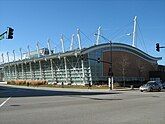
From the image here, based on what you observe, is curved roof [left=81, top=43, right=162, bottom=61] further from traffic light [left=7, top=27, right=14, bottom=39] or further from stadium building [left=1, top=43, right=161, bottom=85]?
traffic light [left=7, top=27, right=14, bottom=39]

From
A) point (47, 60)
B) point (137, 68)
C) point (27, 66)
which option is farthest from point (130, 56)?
point (27, 66)

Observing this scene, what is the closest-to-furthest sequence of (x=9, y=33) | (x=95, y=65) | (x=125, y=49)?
(x=9, y=33)
(x=95, y=65)
(x=125, y=49)

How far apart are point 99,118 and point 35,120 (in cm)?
296

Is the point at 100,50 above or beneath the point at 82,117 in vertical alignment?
above

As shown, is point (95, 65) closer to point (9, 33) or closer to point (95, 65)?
point (95, 65)

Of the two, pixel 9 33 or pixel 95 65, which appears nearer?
pixel 9 33

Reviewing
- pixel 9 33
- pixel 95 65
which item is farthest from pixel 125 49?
pixel 9 33

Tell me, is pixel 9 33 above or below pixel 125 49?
below

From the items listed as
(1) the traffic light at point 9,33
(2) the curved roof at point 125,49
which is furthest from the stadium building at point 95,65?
(1) the traffic light at point 9,33

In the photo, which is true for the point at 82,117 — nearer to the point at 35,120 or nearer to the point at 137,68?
the point at 35,120

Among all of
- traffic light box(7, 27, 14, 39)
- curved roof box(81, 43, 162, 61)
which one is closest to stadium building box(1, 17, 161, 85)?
curved roof box(81, 43, 162, 61)

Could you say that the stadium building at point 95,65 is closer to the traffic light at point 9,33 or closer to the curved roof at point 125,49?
the curved roof at point 125,49

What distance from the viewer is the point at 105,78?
89312mm

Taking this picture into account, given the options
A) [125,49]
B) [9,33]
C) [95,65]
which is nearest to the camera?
[9,33]
